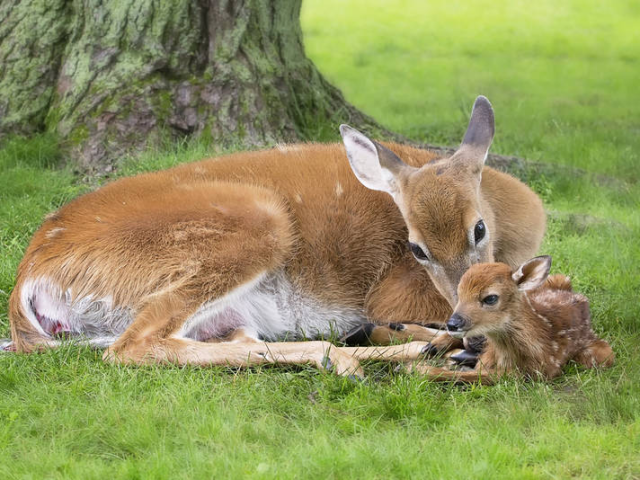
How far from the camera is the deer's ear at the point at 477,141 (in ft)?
16.6

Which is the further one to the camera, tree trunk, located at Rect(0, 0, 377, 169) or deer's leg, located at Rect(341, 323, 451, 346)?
tree trunk, located at Rect(0, 0, 377, 169)

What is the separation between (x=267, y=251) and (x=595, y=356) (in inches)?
68.6

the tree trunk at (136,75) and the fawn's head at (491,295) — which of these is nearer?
the fawn's head at (491,295)

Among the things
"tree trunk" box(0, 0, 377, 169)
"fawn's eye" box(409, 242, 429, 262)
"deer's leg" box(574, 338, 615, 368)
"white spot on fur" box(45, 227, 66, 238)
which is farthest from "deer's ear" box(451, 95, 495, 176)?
"tree trunk" box(0, 0, 377, 169)

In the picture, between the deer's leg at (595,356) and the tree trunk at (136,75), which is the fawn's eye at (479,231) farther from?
the tree trunk at (136,75)

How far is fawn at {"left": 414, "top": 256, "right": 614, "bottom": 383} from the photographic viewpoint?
4195 mm

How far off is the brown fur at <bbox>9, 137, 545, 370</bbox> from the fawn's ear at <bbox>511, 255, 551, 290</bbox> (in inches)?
17.0

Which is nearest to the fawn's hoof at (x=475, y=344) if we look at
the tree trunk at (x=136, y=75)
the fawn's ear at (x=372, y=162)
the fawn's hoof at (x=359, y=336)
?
the fawn's hoof at (x=359, y=336)

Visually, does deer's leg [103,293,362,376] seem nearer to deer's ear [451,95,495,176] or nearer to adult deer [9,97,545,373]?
adult deer [9,97,545,373]

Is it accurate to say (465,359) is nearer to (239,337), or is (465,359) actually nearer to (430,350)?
(430,350)

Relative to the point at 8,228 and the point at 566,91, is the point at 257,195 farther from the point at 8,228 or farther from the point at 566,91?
the point at 566,91

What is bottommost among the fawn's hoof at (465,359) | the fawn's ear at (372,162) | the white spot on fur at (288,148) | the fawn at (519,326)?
the fawn's hoof at (465,359)

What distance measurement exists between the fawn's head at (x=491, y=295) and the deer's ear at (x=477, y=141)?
0.89 metres

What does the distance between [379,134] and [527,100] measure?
16.5 feet
